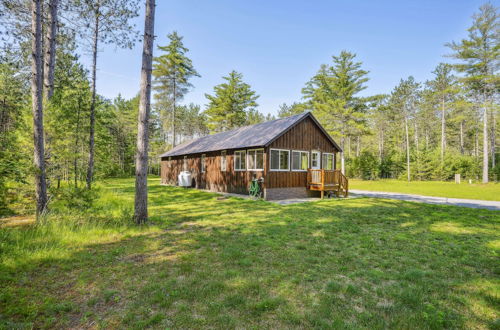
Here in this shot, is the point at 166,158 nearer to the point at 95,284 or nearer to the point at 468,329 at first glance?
the point at 95,284

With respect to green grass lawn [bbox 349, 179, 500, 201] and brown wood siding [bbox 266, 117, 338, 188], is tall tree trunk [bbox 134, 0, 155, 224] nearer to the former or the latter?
brown wood siding [bbox 266, 117, 338, 188]

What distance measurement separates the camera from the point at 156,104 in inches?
1102

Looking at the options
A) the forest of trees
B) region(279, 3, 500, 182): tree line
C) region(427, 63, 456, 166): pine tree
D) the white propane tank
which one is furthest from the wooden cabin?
region(427, 63, 456, 166): pine tree

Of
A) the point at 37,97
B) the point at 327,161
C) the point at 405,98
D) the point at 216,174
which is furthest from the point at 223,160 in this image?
the point at 405,98

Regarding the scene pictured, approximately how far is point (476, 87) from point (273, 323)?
31.8 meters

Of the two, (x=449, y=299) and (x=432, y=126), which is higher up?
(x=432, y=126)

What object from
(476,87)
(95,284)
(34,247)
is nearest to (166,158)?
(34,247)

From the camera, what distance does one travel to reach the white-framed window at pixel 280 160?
12488mm

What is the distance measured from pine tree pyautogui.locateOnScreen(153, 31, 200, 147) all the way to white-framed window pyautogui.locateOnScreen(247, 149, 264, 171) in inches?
565

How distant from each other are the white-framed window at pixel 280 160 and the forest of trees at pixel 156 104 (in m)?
7.54

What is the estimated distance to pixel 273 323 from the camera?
2.35 m

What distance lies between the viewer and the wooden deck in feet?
42.4

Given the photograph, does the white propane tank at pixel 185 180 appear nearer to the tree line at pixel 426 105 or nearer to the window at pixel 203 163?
the window at pixel 203 163

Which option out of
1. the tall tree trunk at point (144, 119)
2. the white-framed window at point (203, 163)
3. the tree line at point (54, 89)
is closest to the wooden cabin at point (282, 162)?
the white-framed window at point (203, 163)
